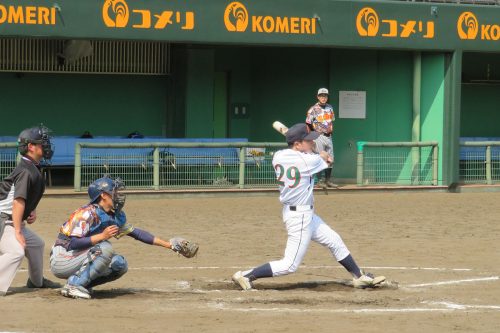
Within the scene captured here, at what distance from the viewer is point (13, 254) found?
9.73 metres

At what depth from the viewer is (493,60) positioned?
977 inches

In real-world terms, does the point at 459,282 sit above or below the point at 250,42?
below

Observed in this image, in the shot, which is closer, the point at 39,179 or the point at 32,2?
the point at 39,179

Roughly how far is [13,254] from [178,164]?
9611 mm

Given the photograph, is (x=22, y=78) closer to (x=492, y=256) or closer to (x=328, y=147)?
(x=328, y=147)

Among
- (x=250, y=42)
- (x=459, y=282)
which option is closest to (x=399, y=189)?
(x=250, y=42)

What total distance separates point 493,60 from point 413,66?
356 cm

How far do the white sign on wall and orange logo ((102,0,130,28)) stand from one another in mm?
5628

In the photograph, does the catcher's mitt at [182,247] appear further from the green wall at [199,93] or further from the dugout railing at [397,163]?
the green wall at [199,93]

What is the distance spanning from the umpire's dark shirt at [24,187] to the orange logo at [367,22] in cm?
1171

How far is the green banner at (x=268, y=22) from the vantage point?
18.3 m

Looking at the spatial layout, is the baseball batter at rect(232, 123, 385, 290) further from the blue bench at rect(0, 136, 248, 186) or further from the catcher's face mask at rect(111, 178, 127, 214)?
the blue bench at rect(0, 136, 248, 186)

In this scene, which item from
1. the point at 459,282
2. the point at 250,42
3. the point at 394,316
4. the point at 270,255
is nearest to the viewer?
the point at 394,316

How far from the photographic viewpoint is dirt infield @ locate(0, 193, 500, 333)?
8727 mm
